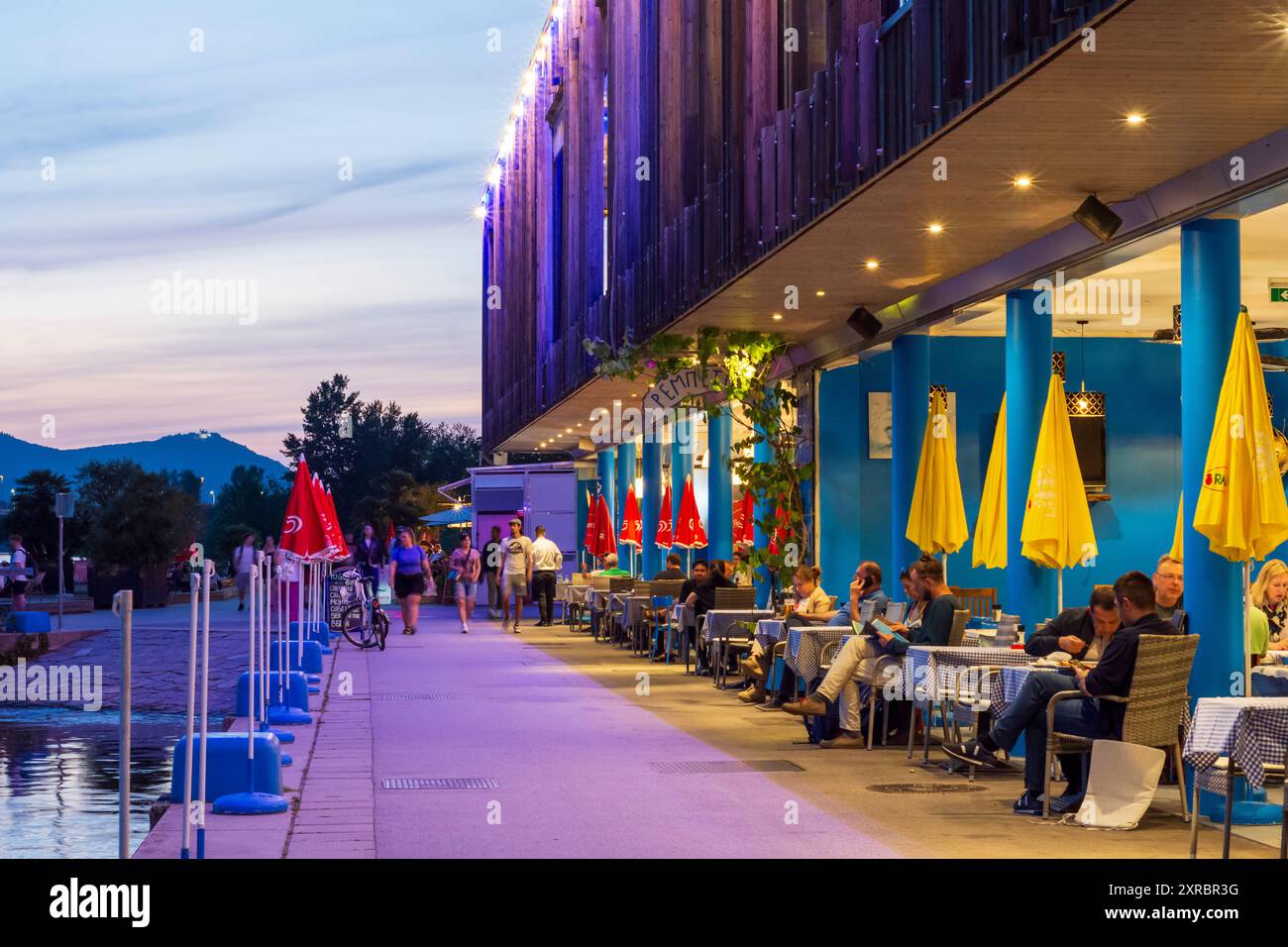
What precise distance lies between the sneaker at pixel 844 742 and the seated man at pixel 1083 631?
1980mm

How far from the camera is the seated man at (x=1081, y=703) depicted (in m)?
9.61

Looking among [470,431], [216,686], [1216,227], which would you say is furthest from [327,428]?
[1216,227]

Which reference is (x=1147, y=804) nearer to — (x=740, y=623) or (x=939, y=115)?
(x=939, y=115)

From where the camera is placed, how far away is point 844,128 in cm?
1186

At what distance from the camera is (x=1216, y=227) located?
34.3 feet

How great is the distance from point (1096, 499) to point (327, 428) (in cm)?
11718

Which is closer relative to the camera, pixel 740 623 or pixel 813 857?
pixel 813 857

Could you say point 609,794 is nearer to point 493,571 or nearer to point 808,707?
point 808,707

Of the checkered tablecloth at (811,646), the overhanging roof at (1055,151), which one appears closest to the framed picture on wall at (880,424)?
the overhanging roof at (1055,151)

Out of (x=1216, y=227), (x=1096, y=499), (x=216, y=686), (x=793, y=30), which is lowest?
(x=216, y=686)

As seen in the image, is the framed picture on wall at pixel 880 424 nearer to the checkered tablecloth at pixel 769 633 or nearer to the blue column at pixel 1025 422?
the checkered tablecloth at pixel 769 633
